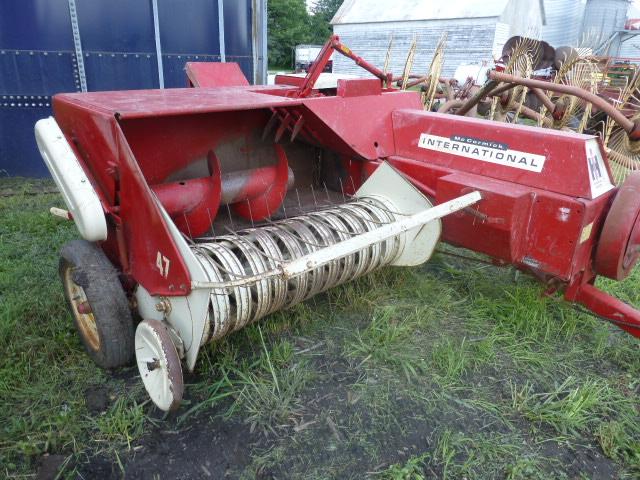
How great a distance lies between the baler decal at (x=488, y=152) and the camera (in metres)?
2.40

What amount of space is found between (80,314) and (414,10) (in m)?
22.2

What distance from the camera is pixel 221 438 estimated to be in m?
1.96

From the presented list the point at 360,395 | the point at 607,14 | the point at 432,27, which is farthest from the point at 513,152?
the point at 607,14

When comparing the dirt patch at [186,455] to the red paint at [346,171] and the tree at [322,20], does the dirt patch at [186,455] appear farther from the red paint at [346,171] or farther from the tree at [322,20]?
the tree at [322,20]

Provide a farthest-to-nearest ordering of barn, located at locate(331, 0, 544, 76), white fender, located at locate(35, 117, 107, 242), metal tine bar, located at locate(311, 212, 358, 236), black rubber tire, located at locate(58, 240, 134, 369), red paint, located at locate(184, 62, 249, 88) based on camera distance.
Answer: barn, located at locate(331, 0, 544, 76)
red paint, located at locate(184, 62, 249, 88)
metal tine bar, located at locate(311, 212, 358, 236)
black rubber tire, located at locate(58, 240, 134, 369)
white fender, located at locate(35, 117, 107, 242)

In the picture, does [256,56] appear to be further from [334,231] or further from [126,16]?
[334,231]

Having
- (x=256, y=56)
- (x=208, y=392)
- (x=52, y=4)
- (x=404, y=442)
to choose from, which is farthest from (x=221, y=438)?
(x=256, y=56)

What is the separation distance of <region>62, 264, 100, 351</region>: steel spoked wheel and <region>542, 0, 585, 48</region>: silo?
Result: 26.4 meters

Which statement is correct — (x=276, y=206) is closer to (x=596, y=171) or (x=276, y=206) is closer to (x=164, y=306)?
(x=164, y=306)

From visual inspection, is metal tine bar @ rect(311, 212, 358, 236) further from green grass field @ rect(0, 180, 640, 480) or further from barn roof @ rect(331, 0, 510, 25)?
barn roof @ rect(331, 0, 510, 25)

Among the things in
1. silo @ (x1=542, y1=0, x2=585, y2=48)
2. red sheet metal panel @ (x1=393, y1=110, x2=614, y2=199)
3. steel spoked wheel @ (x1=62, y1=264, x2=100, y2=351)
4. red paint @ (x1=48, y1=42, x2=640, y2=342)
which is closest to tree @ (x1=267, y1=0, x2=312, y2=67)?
silo @ (x1=542, y1=0, x2=585, y2=48)

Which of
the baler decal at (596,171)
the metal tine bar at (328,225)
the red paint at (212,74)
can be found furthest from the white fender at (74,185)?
the baler decal at (596,171)

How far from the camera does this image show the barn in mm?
19266

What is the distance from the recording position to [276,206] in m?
3.11
